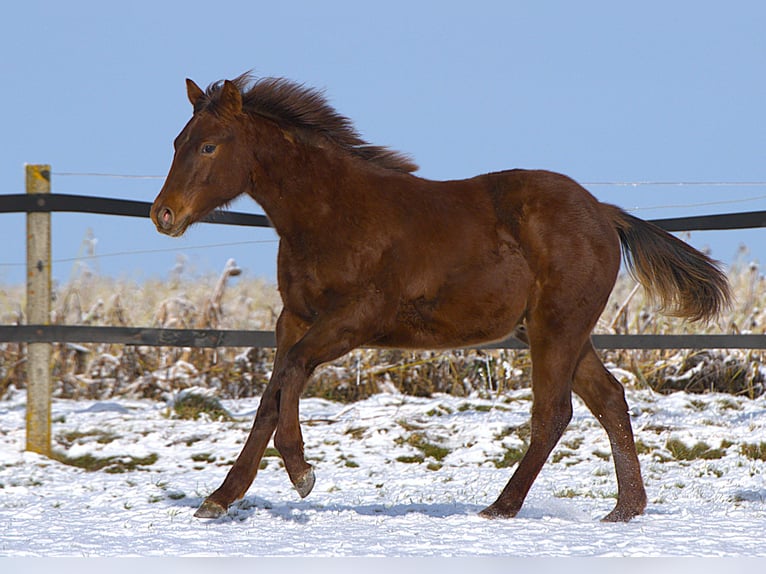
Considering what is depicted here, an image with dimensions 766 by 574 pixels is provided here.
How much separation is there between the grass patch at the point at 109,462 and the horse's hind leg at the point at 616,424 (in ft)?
10.8

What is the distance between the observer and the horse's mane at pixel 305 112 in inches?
181

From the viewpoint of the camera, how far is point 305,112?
15.3 feet

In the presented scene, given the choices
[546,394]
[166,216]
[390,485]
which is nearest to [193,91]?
[166,216]

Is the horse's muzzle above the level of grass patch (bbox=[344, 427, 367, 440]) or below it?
above

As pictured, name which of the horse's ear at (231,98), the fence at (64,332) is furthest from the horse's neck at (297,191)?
the fence at (64,332)

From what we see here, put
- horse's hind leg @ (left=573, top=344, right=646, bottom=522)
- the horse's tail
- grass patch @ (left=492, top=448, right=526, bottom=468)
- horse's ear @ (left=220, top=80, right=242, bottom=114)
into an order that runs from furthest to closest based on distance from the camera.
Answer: grass patch @ (left=492, top=448, right=526, bottom=468)
the horse's tail
horse's hind leg @ (left=573, top=344, right=646, bottom=522)
horse's ear @ (left=220, top=80, right=242, bottom=114)

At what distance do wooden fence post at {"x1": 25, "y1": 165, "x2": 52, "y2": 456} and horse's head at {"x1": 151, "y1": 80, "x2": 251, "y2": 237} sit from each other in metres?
2.91

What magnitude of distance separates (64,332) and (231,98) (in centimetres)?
318

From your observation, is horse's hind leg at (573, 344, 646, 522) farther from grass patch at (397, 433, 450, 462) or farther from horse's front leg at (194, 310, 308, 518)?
grass patch at (397, 433, 450, 462)

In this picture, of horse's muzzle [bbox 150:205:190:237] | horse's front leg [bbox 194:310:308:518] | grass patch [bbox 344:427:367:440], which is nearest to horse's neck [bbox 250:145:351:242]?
horse's muzzle [bbox 150:205:190:237]

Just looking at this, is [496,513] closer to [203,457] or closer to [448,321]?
[448,321]

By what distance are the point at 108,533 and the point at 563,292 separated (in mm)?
2412

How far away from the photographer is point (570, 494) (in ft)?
17.6

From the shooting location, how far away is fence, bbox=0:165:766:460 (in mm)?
6773
